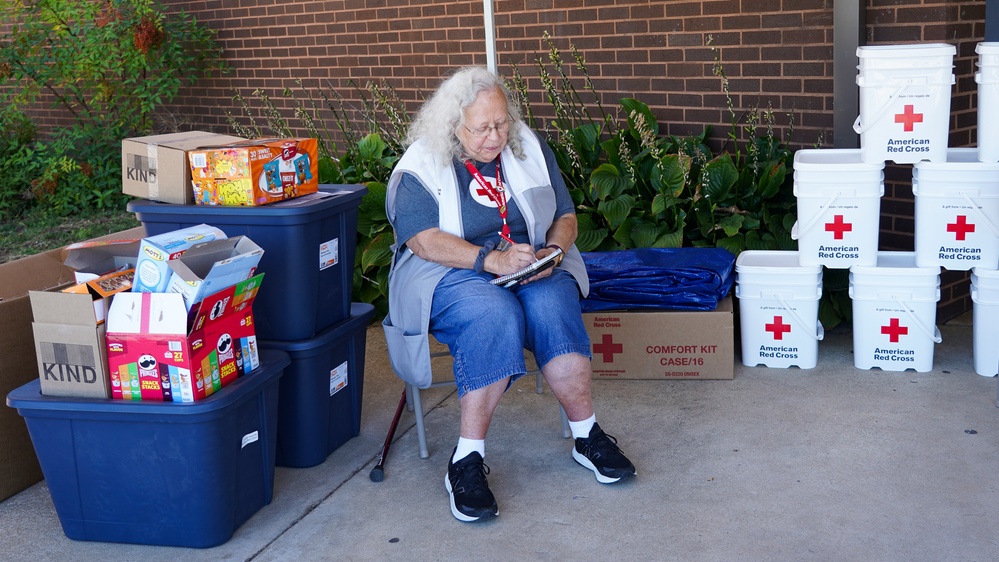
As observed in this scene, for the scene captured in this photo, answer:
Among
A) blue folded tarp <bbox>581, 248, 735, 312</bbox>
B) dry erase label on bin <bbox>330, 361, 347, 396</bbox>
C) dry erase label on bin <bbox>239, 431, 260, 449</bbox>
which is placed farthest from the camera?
blue folded tarp <bbox>581, 248, 735, 312</bbox>

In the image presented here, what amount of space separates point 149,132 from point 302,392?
16.7 feet

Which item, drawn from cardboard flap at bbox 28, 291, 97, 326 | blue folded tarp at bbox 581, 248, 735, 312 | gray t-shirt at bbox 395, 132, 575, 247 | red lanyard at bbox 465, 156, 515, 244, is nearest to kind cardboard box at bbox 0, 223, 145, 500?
cardboard flap at bbox 28, 291, 97, 326

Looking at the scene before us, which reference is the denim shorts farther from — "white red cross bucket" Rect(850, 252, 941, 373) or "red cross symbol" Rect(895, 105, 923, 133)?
"red cross symbol" Rect(895, 105, 923, 133)

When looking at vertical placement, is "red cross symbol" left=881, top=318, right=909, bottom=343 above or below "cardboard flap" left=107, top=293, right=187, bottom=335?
below

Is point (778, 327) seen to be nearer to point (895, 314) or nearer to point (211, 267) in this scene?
point (895, 314)

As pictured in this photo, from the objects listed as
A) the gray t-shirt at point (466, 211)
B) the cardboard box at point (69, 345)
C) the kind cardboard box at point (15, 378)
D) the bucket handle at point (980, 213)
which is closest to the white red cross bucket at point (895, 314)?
the bucket handle at point (980, 213)

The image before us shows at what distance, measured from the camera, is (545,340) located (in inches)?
122

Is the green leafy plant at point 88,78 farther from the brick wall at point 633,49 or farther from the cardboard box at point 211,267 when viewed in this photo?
the cardboard box at point 211,267

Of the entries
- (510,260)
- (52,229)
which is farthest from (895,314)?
(52,229)

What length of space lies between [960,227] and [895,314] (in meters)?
0.39

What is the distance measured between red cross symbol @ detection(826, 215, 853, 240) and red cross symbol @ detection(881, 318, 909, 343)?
1.23 feet

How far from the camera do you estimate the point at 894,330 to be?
152 inches

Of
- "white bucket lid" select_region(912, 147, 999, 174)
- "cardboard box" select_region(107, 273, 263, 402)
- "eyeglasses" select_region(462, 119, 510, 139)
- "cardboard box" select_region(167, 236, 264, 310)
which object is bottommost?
"cardboard box" select_region(107, 273, 263, 402)

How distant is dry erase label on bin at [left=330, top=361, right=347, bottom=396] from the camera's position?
11.2 feet
